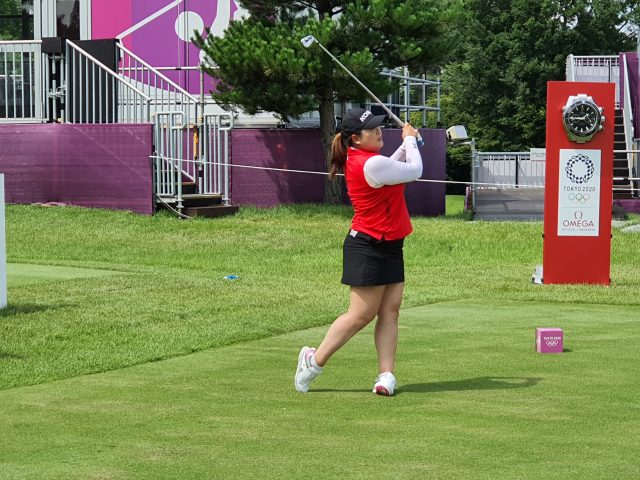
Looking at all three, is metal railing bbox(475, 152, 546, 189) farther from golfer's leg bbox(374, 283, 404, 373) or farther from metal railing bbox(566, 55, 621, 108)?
golfer's leg bbox(374, 283, 404, 373)

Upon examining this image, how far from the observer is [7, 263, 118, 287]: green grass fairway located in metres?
12.4

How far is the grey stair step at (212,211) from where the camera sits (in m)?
19.7

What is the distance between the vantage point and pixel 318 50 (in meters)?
19.4

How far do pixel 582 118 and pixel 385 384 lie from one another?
6695 millimetres

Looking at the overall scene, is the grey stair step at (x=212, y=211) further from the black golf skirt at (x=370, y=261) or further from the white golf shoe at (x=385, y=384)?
the white golf shoe at (x=385, y=384)

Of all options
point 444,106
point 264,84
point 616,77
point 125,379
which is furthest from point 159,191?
point 444,106

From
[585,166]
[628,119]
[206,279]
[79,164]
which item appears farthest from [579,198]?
[628,119]

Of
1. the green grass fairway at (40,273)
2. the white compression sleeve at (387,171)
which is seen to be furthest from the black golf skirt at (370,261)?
the green grass fairway at (40,273)

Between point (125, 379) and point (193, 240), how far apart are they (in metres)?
10.3

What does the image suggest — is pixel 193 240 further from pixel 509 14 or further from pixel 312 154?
pixel 509 14

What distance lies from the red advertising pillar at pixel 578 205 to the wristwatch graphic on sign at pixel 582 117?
0.16 ft


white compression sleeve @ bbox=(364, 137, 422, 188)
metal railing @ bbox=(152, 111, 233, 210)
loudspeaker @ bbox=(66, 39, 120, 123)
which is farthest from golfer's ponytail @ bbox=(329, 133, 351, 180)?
loudspeaker @ bbox=(66, 39, 120, 123)

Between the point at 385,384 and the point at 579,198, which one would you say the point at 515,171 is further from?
the point at 385,384

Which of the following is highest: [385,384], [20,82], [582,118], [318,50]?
[318,50]
